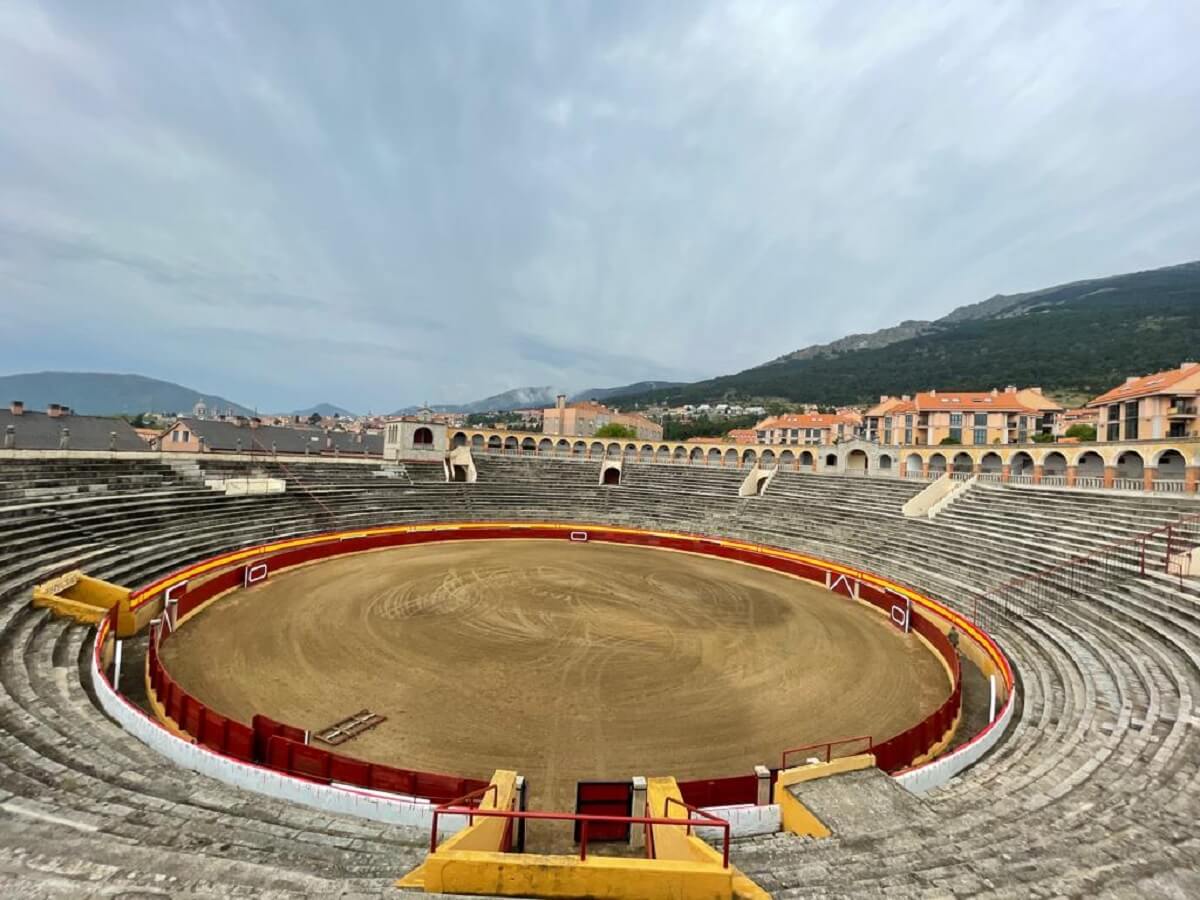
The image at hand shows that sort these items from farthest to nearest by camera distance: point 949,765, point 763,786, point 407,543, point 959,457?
point 959,457 < point 407,543 < point 949,765 < point 763,786

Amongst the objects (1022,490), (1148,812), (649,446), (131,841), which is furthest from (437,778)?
(649,446)

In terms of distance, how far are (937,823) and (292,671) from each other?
14328mm

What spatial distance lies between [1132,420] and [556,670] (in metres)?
59.8

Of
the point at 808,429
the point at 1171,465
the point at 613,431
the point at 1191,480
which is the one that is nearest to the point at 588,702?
the point at 1191,480

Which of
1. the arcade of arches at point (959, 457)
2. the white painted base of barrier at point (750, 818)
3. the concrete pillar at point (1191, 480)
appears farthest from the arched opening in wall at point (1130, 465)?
the white painted base of barrier at point (750, 818)

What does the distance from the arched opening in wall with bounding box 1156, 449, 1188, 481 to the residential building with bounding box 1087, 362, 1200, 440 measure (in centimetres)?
1308

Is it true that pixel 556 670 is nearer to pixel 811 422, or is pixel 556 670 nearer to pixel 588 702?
pixel 588 702

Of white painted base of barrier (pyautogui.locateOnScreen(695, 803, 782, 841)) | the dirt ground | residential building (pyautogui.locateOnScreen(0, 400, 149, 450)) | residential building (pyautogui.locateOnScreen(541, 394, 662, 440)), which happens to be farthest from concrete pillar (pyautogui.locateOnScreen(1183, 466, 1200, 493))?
residential building (pyautogui.locateOnScreen(541, 394, 662, 440))

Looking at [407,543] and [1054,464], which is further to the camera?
[1054,464]

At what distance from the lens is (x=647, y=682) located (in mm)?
14453

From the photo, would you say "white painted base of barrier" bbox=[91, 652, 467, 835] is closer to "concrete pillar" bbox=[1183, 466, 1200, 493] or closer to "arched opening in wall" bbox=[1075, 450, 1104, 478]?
"concrete pillar" bbox=[1183, 466, 1200, 493]

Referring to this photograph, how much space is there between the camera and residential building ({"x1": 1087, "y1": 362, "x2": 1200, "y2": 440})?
4325 centimetres

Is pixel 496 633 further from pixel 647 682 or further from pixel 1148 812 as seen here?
pixel 1148 812

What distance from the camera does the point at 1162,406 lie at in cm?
4469
